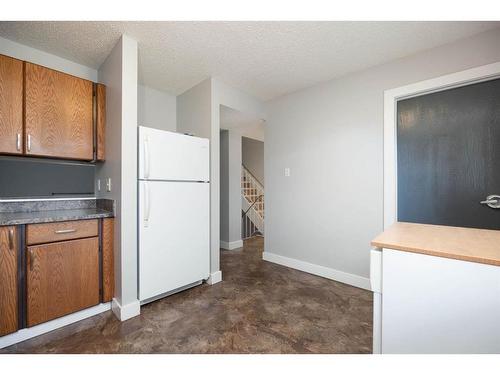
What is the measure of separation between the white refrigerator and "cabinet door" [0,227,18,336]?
30.0 inches

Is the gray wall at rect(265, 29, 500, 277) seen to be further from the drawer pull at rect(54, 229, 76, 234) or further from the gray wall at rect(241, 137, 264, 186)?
the gray wall at rect(241, 137, 264, 186)

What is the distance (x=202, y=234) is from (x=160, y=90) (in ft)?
6.37

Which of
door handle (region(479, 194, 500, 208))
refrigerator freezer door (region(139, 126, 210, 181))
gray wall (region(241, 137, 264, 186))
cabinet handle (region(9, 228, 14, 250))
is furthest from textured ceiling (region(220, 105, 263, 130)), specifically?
gray wall (region(241, 137, 264, 186))

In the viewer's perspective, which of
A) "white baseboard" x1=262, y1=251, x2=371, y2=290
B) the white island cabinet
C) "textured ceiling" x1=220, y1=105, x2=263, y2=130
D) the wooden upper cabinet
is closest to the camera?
the white island cabinet

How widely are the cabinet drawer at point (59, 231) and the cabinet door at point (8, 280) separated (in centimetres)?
9

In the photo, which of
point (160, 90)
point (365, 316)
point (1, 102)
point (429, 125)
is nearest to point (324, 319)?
point (365, 316)

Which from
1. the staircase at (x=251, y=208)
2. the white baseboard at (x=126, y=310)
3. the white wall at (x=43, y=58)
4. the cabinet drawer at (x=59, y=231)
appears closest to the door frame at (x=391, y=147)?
the white baseboard at (x=126, y=310)

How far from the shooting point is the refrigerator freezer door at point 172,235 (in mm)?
1970

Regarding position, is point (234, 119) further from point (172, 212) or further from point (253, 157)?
point (253, 157)

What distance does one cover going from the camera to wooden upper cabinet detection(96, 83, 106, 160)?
207 cm

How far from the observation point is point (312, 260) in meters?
2.89

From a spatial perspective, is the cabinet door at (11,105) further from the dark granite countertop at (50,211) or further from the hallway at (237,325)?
the hallway at (237,325)
